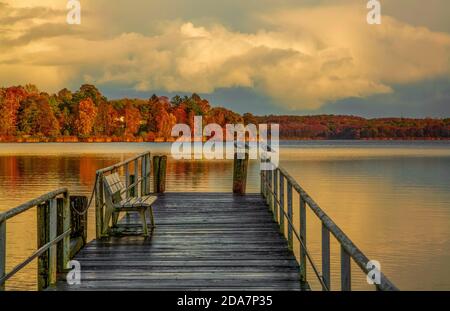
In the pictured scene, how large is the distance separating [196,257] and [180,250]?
584 millimetres

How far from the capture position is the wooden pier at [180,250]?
659 cm

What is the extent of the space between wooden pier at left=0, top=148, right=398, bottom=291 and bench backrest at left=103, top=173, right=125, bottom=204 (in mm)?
92

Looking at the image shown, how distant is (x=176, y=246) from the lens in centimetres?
970

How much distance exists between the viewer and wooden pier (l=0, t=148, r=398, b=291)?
6.59m

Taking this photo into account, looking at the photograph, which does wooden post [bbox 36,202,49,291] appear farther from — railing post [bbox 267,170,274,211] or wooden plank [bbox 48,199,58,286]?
railing post [bbox 267,170,274,211]

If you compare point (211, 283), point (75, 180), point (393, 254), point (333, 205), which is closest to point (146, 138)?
point (75, 180)

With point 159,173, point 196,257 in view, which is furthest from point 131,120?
point 196,257

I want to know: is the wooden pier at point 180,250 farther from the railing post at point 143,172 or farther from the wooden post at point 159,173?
the wooden post at point 159,173

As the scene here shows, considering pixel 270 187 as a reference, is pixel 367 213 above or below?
below

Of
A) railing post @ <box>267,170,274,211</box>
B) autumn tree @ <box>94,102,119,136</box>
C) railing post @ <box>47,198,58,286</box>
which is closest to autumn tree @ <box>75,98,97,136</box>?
autumn tree @ <box>94,102,119,136</box>

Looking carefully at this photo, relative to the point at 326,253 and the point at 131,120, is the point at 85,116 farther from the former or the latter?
the point at 326,253

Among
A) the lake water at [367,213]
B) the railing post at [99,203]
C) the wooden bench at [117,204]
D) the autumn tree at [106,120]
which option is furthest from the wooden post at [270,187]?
the autumn tree at [106,120]

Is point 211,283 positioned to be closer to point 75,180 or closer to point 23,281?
point 23,281

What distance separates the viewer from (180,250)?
940 cm
